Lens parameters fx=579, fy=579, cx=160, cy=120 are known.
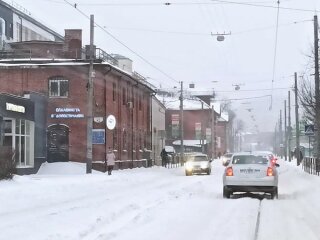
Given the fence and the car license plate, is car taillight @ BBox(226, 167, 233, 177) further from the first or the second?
the fence

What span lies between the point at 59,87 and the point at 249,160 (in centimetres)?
2335

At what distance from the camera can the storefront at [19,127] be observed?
32.5 m

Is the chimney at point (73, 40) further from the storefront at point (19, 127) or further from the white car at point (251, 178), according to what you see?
the white car at point (251, 178)

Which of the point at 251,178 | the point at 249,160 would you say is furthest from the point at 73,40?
the point at 251,178

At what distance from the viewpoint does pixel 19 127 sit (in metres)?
35.0

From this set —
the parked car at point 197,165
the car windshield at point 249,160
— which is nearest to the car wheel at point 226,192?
the car windshield at point 249,160

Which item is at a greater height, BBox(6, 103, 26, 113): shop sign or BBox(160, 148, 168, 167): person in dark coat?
BBox(6, 103, 26, 113): shop sign

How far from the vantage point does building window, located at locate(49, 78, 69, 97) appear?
131 ft

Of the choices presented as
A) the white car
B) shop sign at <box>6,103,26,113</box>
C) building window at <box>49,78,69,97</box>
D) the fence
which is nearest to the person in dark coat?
building window at <box>49,78,69,97</box>

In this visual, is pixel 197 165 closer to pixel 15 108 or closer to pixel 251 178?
pixel 15 108

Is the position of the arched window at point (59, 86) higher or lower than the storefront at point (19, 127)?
higher

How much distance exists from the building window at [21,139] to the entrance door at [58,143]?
2.57 metres

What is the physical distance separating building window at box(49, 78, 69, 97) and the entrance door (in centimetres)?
226

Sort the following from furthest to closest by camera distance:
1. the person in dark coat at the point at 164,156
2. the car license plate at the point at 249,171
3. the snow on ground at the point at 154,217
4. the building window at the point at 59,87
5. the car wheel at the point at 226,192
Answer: the person in dark coat at the point at 164,156, the building window at the point at 59,87, the car wheel at the point at 226,192, the car license plate at the point at 249,171, the snow on ground at the point at 154,217
